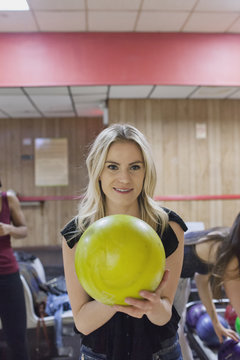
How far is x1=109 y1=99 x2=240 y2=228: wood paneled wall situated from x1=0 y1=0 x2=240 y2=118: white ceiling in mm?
195

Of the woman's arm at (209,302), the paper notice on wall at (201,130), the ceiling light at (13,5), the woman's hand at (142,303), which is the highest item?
the ceiling light at (13,5)

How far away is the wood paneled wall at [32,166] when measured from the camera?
6.00m

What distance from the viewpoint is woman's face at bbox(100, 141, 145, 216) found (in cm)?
90

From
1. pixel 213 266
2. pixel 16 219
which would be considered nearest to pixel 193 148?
pixel 16 219

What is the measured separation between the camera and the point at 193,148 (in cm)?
439

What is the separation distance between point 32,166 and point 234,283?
17.6 feet

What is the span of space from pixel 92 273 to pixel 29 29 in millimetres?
3517

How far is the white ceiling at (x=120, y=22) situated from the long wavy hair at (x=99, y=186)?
2.54 meters

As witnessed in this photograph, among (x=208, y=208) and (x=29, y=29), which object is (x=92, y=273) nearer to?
(x=29, y=29)

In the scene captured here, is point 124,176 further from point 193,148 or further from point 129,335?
point 193,148

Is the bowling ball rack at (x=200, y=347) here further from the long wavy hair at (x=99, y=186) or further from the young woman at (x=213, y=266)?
the long wavy hair at (x=99, y=186)

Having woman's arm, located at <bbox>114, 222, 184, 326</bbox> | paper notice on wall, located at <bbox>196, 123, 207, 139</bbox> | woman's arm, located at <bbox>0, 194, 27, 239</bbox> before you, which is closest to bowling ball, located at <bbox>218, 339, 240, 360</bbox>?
woman's arm, located at <bbox>114, 222, 184, 326</bbox>

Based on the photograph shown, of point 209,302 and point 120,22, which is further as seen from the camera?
point 120,22

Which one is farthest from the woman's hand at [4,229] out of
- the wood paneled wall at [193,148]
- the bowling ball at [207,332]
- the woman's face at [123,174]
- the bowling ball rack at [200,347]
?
the wood paneled wall at [193,148]
